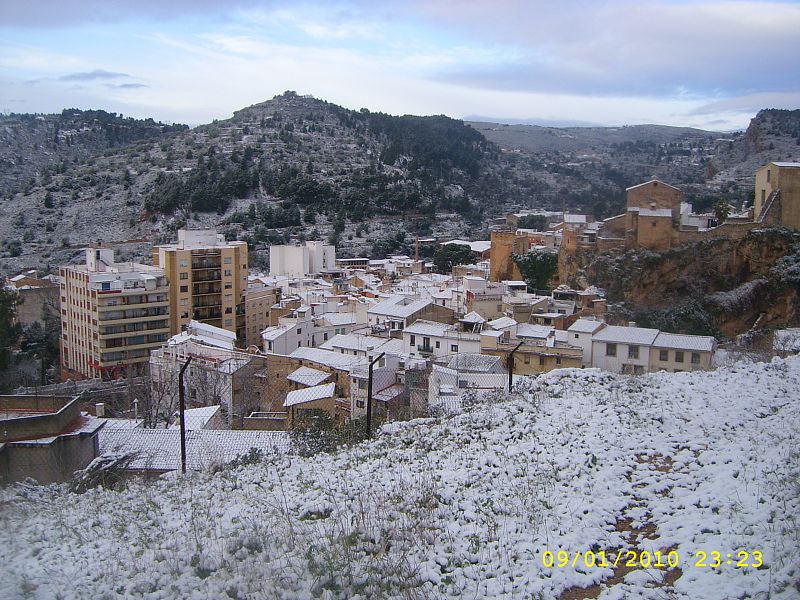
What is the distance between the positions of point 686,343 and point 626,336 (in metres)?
1.25

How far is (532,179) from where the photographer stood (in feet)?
221

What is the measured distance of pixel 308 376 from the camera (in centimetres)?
1631

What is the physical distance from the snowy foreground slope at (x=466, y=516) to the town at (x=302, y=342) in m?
2.14

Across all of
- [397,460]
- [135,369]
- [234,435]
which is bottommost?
[135,369]

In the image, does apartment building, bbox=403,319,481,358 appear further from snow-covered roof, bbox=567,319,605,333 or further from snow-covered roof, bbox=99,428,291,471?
snow-covered roof, bbox=99,428,291,471

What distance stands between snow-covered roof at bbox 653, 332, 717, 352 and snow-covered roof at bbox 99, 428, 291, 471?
30.2ft

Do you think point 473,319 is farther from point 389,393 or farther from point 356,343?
point 389,393

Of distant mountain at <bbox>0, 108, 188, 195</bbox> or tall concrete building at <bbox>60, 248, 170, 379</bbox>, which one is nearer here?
tall concrete building at <bbox>60, 248, 170, 379</bbox>

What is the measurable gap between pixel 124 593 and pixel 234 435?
5447mm

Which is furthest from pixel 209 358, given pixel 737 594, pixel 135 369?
pixel 737 594

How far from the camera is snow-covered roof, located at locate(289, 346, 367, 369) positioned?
54.9ft

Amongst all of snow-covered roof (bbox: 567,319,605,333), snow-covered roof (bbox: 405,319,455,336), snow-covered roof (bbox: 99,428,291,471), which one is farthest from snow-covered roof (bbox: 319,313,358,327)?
snow-covered roof (bbox: 99,428,291,471)

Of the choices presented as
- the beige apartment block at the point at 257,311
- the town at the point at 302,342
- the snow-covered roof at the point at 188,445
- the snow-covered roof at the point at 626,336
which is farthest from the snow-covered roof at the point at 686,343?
the beige apartment block at the point at 257,311

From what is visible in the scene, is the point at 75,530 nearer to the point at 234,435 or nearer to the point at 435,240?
the point at 234,435
